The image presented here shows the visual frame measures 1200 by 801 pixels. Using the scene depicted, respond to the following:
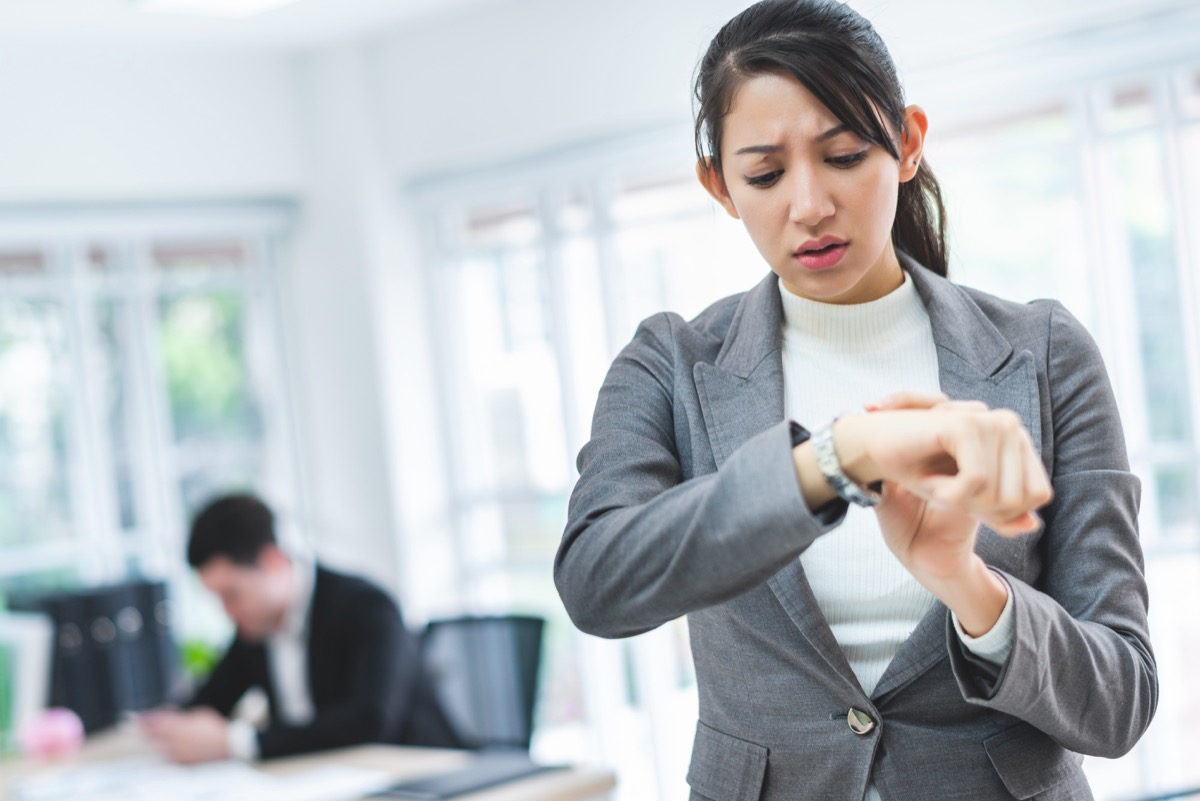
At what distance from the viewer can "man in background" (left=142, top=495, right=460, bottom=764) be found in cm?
315

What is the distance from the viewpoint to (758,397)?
1104 millimetres

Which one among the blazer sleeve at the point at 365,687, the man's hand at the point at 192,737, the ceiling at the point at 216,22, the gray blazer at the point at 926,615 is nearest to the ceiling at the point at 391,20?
the ceiling at the point at 216,22

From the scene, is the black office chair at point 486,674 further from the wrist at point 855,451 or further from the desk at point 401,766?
the wrist at point 855,451

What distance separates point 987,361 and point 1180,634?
299cm

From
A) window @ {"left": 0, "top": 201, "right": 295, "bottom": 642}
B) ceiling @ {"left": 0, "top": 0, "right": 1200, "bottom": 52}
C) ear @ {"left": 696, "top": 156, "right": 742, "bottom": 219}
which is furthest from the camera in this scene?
window @ {"left": 0, "top": 201, "right": 295, "bottom": 642}

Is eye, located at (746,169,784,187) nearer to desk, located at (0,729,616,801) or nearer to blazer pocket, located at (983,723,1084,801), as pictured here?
blazer pocket, located at (983,723,1084,801)

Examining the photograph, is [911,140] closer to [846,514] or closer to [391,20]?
[846,514]

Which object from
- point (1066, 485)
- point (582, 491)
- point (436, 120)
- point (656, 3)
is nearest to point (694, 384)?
point (582, 491)

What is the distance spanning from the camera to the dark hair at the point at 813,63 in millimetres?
979

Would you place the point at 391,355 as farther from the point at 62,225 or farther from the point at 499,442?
the point at 62,225

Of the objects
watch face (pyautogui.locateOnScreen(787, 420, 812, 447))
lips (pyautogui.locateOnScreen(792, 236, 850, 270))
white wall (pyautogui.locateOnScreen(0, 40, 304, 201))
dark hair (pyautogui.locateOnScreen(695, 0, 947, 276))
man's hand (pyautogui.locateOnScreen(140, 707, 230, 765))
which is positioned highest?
white wall (pyautogui.locateOnScreen(0, 40, 304, 201))

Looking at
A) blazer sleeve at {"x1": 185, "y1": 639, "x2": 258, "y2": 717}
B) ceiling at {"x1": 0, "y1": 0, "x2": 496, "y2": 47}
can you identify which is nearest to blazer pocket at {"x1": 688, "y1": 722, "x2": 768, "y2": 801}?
blazer sleeve at {"x1": 185, "y1": 639, "x2": 258, "y2": 717}

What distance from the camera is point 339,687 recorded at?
3.28m

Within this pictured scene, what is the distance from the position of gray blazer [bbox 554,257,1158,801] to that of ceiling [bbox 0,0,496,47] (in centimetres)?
371
